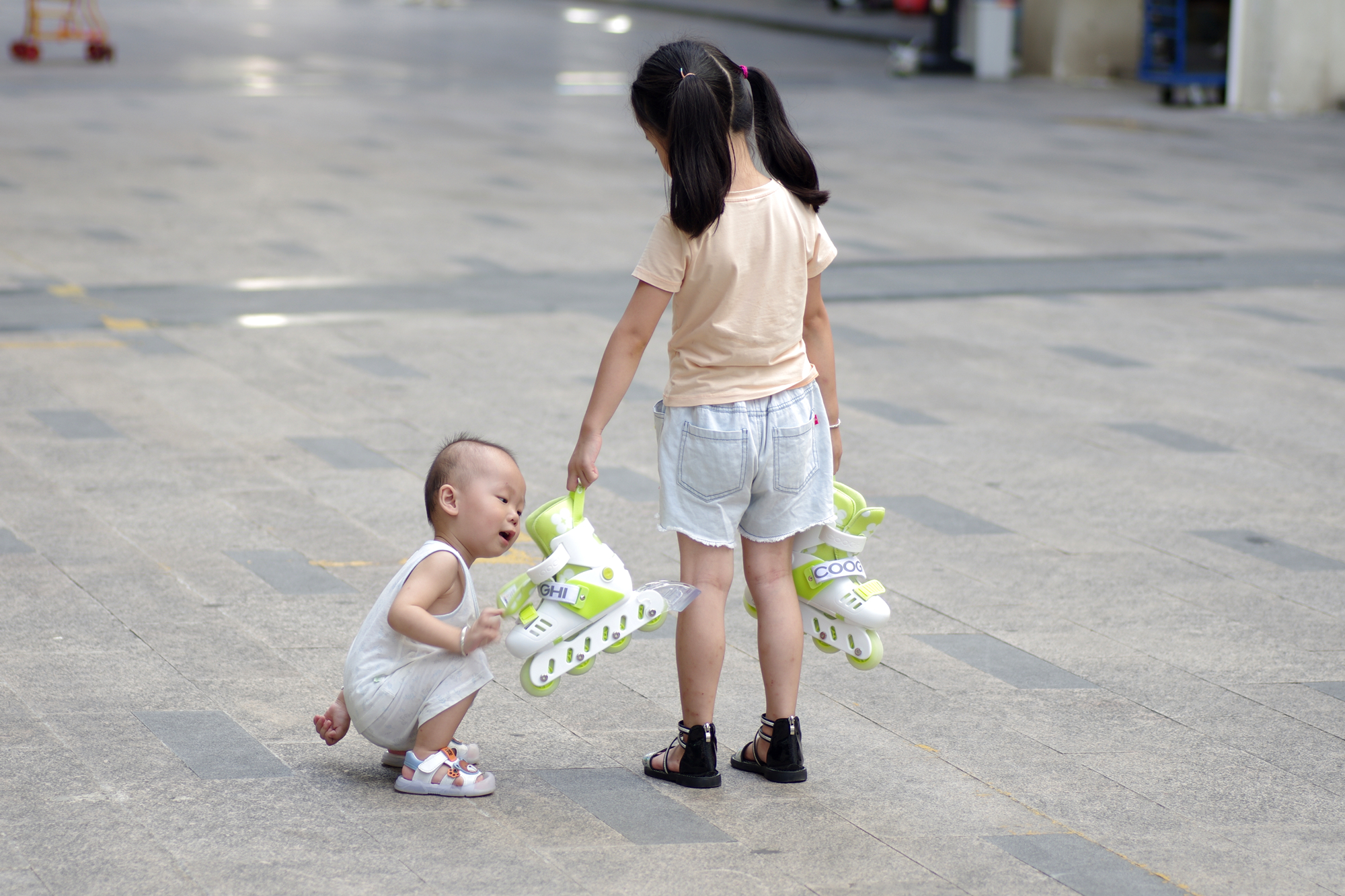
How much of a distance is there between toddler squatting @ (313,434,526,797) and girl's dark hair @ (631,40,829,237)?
0.65 m

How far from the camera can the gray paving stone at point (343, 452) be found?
625 cm

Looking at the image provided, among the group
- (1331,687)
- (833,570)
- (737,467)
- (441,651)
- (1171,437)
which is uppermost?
(737,467)

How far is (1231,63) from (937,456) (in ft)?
57.2

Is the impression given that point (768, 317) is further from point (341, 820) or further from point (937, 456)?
point (937, 456)

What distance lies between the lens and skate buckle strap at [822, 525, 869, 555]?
148 inches

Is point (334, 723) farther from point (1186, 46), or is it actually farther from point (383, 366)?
point (1186, 46)

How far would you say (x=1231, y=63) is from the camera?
22156 millimetres

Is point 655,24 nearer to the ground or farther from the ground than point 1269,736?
farther from the ground

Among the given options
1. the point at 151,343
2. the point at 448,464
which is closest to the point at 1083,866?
the point at 448,464

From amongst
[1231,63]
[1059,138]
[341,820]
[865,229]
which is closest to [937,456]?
[341,820]

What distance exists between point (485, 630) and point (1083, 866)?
49.3 inches

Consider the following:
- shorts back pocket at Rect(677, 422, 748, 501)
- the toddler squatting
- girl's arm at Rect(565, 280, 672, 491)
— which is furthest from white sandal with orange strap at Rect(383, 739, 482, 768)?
shorts back pocket at Rect(677, 422, 748, 501)

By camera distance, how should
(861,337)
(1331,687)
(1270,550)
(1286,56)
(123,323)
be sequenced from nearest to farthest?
(1331,687) → (1270,550) → (123,323) → (861,337) → (1286,56)

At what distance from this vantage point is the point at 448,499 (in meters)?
3.57
